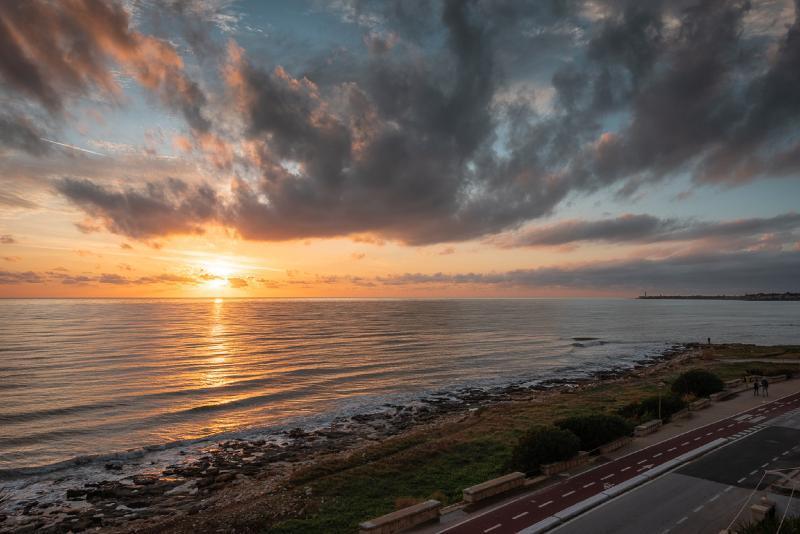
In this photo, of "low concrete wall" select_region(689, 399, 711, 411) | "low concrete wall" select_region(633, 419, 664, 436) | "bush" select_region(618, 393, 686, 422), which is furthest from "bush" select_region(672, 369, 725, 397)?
"low concrete wall" select_region(633, 419, 664, 436)

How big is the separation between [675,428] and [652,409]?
363 cm

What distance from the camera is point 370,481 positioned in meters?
25.4

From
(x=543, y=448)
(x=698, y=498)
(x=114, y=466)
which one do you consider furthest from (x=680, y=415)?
(x=114, y=466)

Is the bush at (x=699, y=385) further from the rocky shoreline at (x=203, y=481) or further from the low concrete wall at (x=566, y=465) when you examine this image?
the low concrete wall at (x=566, y=465)

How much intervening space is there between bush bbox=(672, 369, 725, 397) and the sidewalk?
160cm

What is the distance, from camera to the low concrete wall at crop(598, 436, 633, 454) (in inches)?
1011

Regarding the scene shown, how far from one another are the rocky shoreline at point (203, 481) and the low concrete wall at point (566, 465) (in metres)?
13.2

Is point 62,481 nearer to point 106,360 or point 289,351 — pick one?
point 106,360

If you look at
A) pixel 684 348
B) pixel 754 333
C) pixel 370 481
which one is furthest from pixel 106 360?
pixel 754 333

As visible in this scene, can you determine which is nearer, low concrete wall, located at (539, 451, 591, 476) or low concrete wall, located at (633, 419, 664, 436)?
low concrete wall, located at (539, 451, 591, 476)

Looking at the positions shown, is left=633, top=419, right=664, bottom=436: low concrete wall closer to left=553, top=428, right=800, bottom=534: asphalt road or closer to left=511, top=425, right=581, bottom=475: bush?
left=553, top=428, right=800, bottom=534: asphalt road

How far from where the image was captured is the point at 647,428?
96.2 feet

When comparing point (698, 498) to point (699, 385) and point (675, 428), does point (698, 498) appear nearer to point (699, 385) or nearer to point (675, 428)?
point (675, 428)

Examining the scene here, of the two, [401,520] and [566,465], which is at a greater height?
[401,520]
